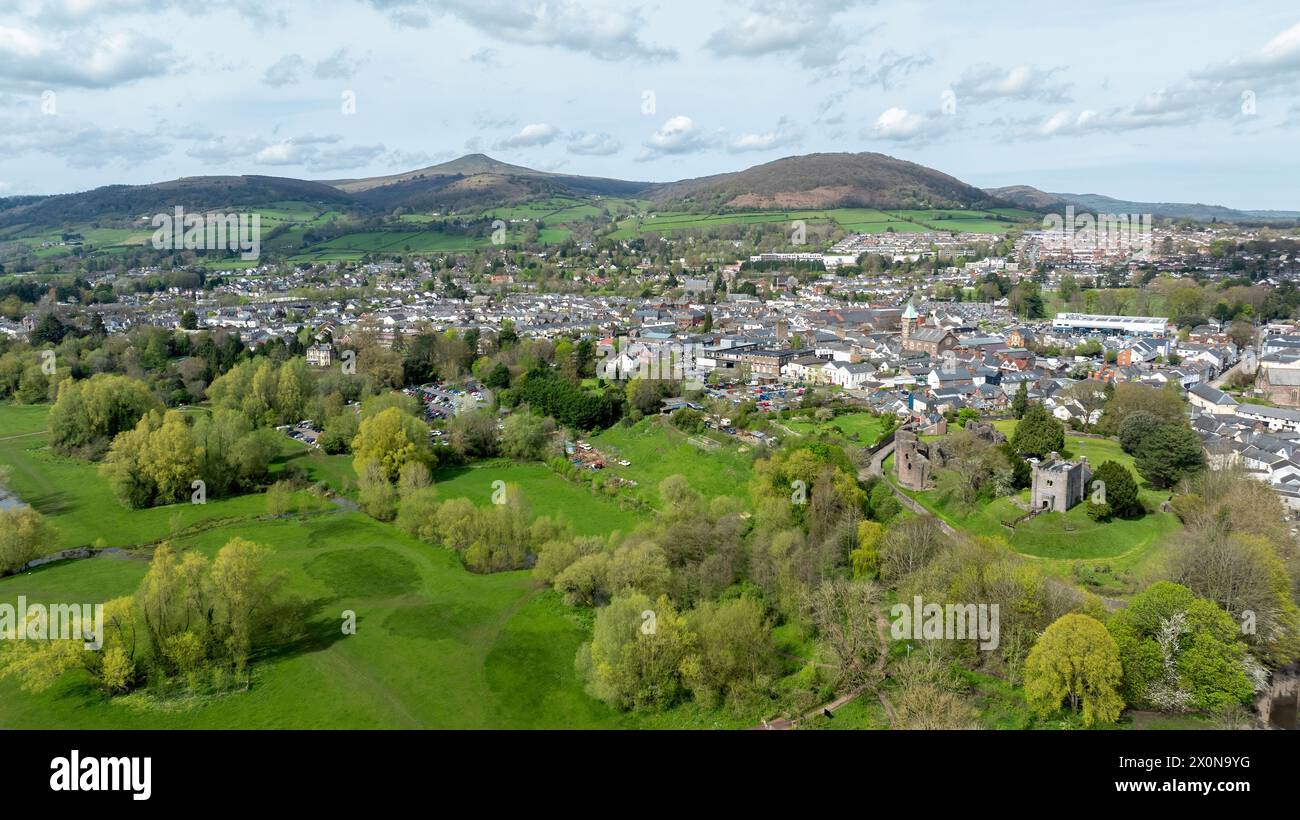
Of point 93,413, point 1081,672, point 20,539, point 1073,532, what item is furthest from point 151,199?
point 1081,672

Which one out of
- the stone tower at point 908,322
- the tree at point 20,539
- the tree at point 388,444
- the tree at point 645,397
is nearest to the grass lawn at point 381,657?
the tree at point 20,539

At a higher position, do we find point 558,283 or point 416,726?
point 558,283

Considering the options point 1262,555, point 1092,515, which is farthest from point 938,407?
point 1262,555

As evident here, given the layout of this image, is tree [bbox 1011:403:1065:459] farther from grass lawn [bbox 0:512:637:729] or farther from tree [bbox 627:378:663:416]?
grass lawn [bbox 0:512:637:729]

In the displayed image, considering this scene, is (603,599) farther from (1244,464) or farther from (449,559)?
(1244,464)

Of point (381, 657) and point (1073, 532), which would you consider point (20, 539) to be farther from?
point (1073, 532)

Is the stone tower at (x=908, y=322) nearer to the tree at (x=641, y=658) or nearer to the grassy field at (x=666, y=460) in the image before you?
the grassy field at (x=666, y=460)
